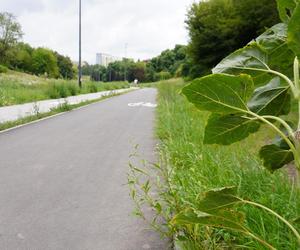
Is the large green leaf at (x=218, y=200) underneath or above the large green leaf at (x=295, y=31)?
underneath

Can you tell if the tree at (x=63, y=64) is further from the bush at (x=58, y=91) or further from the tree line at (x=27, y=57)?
the bush at (x=58, y=91)

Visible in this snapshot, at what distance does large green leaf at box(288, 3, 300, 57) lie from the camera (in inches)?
37.0

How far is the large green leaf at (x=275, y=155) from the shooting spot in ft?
4.93

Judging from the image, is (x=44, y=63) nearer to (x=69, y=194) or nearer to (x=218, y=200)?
(x=69, y=194)

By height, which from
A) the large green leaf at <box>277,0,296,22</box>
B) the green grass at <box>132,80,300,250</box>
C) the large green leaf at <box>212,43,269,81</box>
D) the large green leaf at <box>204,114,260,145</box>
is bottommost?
the green grass at <box>132,80,300,250</box>

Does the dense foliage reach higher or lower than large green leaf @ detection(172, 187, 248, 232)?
higher

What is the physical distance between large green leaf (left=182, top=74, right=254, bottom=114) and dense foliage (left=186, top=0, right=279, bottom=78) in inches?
785

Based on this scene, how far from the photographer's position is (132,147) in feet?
26.1

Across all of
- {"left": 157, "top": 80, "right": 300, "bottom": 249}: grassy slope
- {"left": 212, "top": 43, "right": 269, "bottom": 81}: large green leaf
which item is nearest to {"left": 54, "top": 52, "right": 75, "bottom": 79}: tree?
{"left": 157, "top": 80, "right": 300, "bottom": 249}: grassy slope

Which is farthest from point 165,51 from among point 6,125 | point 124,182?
point 124,182

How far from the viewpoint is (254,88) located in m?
1.21

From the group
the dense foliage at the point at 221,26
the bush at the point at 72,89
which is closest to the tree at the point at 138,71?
the bush at the point at 72,89

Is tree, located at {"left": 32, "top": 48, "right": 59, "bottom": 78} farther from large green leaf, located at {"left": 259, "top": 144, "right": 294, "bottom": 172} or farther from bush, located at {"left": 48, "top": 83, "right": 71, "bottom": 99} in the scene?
large green leaf, located at {"left": 259, "top": 144, "right": 294, "bottom": 172}

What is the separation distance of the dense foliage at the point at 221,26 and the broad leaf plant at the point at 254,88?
19696mm
